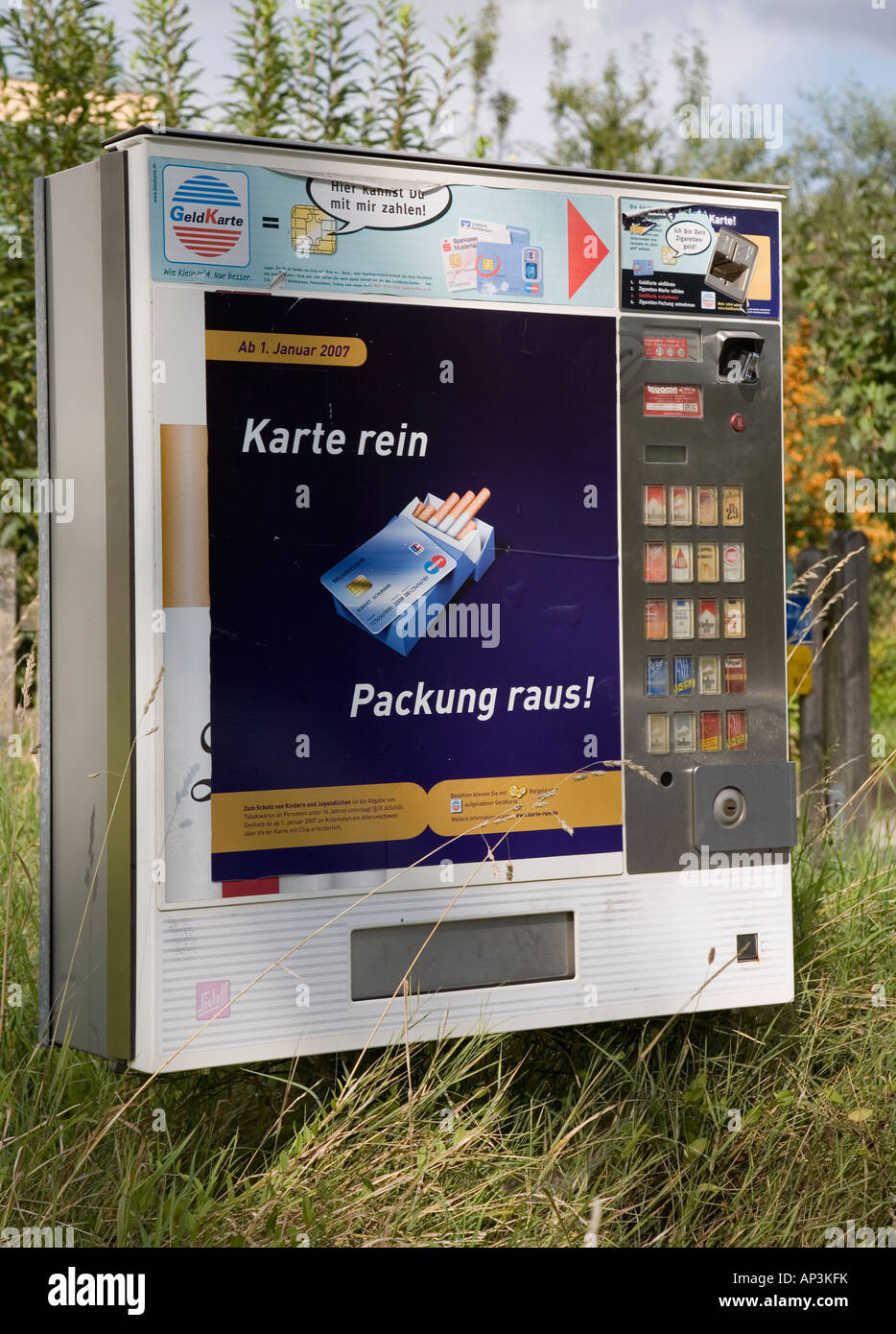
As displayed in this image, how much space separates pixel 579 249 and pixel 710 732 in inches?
45.0

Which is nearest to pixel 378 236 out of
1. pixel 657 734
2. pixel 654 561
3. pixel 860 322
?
pixel 654 561

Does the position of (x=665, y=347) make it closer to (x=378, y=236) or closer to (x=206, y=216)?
(x=378, y=236)

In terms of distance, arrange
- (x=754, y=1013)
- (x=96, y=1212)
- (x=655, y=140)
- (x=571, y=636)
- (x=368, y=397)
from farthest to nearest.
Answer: (x=655, y=140), (x=754, y=1013), (x=571, y=636), (x=368, y=397), (x=96, y=1212)

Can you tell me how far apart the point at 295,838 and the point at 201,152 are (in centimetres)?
138

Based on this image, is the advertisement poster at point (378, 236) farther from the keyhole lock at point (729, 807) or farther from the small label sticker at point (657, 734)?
the keyhole lock at point (729, 807)

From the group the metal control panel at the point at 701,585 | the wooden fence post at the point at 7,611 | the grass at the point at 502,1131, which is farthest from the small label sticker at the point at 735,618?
the wooden fence post at the point at 7,611

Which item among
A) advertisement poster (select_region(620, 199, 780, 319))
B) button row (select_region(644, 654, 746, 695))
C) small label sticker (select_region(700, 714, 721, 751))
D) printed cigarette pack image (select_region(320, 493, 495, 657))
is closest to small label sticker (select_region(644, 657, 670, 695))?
button row (select_region(644, 654, 746, 695))

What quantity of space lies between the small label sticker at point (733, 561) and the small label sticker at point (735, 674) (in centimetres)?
18

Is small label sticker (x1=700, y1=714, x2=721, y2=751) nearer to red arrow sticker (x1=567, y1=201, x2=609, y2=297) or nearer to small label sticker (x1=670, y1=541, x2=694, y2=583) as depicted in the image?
small label sticker (x1=670, y1=541, x2=694, y2=583)

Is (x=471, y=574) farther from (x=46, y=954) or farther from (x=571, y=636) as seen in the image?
(x=46, y=954)

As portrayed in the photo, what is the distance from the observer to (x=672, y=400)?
10.7ft

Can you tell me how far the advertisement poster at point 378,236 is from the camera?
9.11ft
